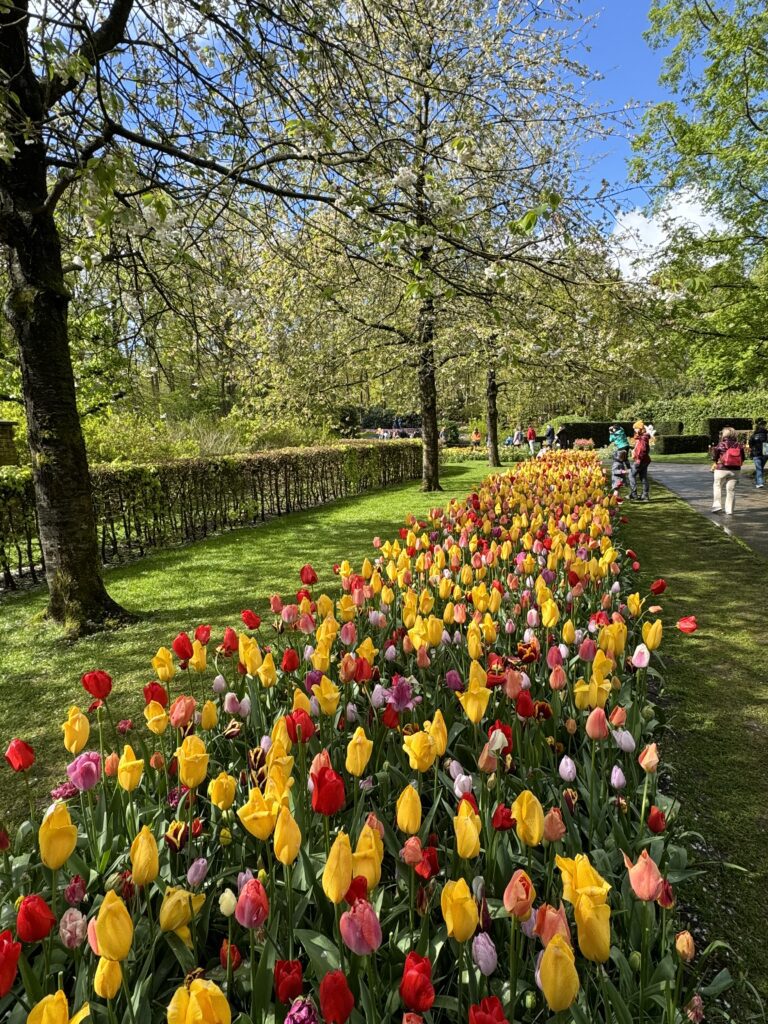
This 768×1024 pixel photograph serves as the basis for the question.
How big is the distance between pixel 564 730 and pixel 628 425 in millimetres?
39402

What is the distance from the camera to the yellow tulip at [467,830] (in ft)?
4.27

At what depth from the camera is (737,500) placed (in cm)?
1352

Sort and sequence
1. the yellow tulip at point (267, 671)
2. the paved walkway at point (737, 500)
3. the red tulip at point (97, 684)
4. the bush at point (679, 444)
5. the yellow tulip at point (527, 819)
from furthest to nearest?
the bush at point (679, 444), the paved walkway at point (737, 500), the yellow tulip at point (267, 671), the red tulip at point (97, 684), the yellow tulip at point (527, 819)

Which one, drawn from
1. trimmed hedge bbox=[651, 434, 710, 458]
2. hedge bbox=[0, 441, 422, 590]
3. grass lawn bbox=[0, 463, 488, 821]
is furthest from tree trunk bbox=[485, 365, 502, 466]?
trimmed hedge bbox=[651, 434, 710, 458]

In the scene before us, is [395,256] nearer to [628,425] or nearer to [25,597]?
[25,597]

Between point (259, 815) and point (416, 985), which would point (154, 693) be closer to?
point (259, 815)

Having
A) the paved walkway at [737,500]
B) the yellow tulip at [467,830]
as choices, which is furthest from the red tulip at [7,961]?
the paved walkway at [737,500]

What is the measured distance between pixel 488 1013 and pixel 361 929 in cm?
24

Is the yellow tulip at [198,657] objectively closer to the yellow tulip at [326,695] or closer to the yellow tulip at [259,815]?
the yellow tulip at [326,695]

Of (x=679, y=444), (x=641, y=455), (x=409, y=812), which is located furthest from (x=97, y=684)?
(x=679, y=444)

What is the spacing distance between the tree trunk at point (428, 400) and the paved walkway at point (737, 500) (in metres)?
6.06

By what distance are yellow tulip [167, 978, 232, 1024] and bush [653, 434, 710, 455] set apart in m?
34.9

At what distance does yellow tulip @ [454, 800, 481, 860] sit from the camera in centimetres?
130

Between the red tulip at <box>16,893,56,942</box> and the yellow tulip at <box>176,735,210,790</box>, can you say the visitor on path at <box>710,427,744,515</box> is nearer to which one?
the yellow tulip at <box>176,735,210,790</box>
